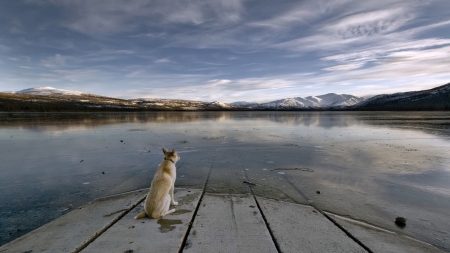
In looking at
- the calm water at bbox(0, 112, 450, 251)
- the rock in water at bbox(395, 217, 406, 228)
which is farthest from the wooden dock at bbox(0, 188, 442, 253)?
the calm water at bbox(0, 112, 450, 251)

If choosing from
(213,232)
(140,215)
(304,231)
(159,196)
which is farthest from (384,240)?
(140,215)

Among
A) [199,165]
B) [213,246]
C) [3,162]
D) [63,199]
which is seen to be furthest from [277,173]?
[3,162]

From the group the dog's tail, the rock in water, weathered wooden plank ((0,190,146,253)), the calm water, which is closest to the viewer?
weathered wooden plank ((0,190,146,253))

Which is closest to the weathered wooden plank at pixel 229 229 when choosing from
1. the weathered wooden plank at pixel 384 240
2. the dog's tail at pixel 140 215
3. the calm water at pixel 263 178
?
the dog's tail at pixel 140 215

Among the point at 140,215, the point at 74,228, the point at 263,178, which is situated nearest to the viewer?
the point at 74,228

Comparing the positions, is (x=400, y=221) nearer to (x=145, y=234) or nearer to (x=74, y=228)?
(x=145, y=234)

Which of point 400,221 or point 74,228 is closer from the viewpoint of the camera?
point 74,228

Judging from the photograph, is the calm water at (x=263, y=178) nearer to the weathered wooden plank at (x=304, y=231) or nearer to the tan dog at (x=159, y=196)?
the weathered wooden plank at (x=304, y=231)

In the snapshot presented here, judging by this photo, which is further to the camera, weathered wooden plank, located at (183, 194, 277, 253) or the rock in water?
the rock in water

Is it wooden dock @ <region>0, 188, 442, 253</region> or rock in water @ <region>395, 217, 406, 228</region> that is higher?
wooden dock @ <region>0, 188, 442, 253</region>

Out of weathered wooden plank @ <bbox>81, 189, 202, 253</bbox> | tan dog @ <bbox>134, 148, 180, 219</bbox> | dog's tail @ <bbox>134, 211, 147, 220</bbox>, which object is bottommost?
weathered wooden plank @ <bbox>81, 189, 202, 253</bbox>

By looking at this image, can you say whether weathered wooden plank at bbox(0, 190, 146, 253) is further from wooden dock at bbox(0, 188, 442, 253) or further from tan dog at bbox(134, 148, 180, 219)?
tan dog at bbox(134, 148, 180, 219)

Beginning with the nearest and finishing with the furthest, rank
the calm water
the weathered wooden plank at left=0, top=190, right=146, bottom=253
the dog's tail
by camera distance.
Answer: the weathered wooden plank at left=0, top=190, right=146, bottom=253, the dog's tail, the calm water

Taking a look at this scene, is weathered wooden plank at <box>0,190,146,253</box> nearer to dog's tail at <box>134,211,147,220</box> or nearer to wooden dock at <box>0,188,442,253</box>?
wooden dock at <box>0,188,442,253</box>
